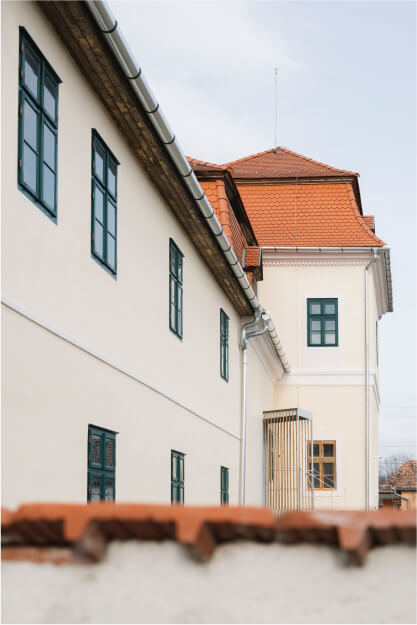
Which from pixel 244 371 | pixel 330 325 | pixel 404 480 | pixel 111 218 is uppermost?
pixel 330 325

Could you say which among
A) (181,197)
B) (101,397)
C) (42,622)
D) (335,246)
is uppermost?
(335,246)

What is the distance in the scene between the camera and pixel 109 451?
910cm

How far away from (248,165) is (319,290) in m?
4.98

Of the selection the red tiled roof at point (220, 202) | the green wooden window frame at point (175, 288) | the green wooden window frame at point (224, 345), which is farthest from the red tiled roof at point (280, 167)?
the green wooden window frame at point (175, 288)

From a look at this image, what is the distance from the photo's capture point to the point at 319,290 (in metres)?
25.1

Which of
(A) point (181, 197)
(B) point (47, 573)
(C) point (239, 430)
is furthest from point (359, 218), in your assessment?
(B) point (47, 573)

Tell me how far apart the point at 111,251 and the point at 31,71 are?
264 cm

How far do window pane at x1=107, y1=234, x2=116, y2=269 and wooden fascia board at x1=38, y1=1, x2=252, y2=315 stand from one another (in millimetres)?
1180

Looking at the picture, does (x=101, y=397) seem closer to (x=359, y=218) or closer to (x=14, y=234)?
(x=14, y=234)

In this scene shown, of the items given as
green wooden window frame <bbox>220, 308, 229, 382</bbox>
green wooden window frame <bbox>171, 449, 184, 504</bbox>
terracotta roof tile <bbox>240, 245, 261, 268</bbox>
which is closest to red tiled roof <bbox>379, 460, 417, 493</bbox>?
terracotta roof tile <bbox>240, 245, 261, 268</bbox>

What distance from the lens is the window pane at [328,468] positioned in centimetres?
2431

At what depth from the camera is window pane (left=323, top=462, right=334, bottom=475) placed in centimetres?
2431

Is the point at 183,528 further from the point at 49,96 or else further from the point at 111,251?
the point at 111,251

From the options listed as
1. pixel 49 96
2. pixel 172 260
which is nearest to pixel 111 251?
pixel 49 96
